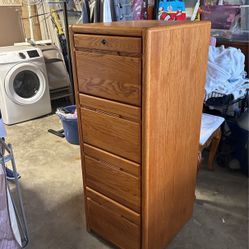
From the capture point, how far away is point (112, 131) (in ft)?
4.02

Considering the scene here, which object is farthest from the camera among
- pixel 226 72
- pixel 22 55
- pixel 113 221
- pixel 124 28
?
pixel 22 55

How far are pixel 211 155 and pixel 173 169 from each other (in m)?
0.95

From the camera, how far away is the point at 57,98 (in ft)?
12.5

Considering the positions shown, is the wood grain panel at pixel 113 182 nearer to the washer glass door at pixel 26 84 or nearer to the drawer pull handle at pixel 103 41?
the drawer pull handle at pixel 103 41

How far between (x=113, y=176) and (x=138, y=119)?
37cm

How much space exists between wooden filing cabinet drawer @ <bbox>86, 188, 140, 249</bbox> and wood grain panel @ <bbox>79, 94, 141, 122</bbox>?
0.49 metres

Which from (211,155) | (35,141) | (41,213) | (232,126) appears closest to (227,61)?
(232,126)

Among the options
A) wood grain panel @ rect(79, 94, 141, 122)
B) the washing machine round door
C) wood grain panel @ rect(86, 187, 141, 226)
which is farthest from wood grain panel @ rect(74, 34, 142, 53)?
the washing machine round door

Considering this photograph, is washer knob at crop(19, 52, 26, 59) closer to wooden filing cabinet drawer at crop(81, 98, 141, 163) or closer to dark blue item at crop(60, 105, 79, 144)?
dark blue item at crop(60, 105, 79, 144)

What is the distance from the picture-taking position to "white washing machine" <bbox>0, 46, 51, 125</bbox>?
3082 millimetres

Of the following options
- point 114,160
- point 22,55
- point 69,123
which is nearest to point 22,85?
point 22,55

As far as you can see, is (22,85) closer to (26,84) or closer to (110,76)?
(26,84)

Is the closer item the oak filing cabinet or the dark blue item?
the oak filing cabinet

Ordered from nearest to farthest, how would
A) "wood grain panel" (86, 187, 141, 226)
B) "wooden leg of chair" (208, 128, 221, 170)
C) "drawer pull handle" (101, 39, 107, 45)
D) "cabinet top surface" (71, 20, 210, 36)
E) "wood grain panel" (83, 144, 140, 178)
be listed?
"cabinet top surface" (71, 20, 210, 36) → "drawer pull handle" (101, 39, 107, 45) → "wood grain panel" (83, 144, 140, 178) → "wood grain panel" (86, 187, 141, 226) → "wooden leg of chair" (208, 128, 221, 170)
